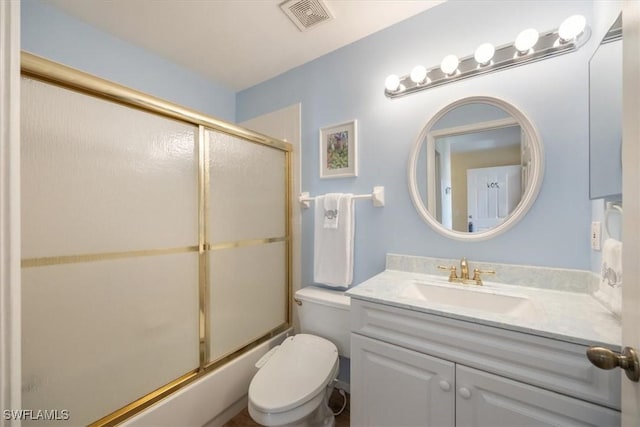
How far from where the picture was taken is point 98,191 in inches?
40.0

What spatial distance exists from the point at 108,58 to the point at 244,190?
3.96ft

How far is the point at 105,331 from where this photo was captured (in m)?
1.04

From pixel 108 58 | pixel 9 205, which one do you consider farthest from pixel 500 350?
pixel 108 58

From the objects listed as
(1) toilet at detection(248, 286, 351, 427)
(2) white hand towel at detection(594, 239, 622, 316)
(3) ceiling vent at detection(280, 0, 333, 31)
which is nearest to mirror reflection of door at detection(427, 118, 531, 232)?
(2) white hand towel at detection(594, 239, 622, 316)

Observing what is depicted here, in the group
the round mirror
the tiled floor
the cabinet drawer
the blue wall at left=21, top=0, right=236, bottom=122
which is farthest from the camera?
the tiled floor

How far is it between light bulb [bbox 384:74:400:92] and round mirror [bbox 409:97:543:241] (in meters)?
0.30

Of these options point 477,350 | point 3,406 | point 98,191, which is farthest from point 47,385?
point 477,350

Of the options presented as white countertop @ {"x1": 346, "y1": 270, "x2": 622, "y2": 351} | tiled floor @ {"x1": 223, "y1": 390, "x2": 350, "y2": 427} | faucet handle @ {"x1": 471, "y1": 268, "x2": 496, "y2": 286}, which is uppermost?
faucet handle @ {"x1": 471, "y1": 268, "x2": 496, "y2": 286}

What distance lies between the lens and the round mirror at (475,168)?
1184 mm

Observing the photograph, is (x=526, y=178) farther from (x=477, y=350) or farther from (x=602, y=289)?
(x=477, y=350)

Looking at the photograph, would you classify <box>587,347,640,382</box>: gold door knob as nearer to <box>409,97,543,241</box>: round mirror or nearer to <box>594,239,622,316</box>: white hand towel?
<box>594,239,622,316</box>: white hand towel

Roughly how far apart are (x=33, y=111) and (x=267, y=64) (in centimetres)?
145

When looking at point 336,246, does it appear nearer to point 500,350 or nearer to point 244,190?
point 244,190

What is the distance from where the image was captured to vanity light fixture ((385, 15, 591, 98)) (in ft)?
3.46
